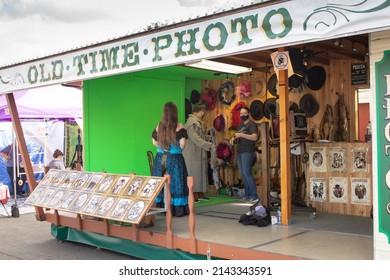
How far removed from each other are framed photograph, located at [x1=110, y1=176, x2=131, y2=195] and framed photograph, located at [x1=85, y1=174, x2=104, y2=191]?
0.38 meters

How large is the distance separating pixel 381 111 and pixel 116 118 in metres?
5.45

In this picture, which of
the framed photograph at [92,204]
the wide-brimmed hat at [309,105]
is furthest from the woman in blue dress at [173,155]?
the wide-brimmed hat at [309,105]

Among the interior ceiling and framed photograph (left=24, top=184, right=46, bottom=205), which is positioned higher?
the interior ceiling

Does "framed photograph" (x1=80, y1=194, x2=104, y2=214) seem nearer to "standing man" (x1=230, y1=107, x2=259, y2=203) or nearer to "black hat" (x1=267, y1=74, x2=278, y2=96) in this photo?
"standing man" (x1=230, y1=107, x2=259, y2=203)

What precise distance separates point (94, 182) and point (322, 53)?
12.6ft

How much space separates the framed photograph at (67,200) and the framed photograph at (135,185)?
98 cm

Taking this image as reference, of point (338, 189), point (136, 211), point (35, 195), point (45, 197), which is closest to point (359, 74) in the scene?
point (338, 189)

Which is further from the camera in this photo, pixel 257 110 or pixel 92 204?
pixel 257 110

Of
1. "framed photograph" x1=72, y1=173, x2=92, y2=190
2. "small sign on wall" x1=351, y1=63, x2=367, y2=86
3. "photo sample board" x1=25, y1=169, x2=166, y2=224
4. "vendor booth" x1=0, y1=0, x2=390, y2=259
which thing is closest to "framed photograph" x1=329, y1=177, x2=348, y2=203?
"vendor booth" x1=0, y1=0, x2=390, y2=259

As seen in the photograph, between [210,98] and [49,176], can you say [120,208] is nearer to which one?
[49,176]

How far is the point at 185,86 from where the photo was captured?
9.88 metres

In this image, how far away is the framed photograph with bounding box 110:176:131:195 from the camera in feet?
19.3

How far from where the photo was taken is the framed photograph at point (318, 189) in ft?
23.8

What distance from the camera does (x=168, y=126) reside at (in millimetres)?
6758
